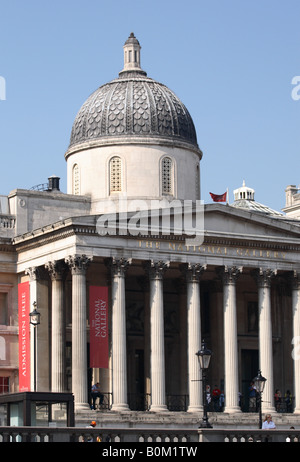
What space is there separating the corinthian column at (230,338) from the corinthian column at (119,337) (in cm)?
652

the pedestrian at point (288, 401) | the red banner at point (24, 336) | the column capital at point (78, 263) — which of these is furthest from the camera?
the pedestrian at point (288, 401)

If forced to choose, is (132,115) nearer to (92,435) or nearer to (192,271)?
(192,271)

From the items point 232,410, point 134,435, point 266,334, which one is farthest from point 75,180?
point 134,435

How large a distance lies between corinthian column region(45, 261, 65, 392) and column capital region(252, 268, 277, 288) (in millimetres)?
11478

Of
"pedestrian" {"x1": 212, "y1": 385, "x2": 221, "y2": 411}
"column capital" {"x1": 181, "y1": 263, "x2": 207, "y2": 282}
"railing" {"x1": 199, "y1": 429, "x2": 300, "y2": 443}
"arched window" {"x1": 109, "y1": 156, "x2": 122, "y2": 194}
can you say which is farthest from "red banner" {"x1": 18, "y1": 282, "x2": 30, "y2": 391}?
"railing" {"x1": 199, "y1": 429, "x2": 300, "y2": 443}

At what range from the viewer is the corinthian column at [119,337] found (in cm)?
6956

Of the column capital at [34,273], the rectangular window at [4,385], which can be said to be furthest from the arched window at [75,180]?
the rectangular window at [4,385]

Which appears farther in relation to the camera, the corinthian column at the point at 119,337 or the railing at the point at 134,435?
the corinthian column at the point at 119,337

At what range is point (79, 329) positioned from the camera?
226 ft

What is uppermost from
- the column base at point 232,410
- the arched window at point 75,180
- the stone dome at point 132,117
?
the stone dome at point 132,117

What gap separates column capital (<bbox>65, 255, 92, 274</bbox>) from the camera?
228ft

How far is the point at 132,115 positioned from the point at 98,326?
1500 centimetres

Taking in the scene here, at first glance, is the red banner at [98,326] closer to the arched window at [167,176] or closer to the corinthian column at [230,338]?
the corinthian column at [230,338]

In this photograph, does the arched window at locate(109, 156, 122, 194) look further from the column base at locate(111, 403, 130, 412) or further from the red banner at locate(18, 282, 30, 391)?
the column base at locate(111, 403, 130, 412)
